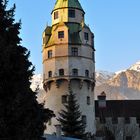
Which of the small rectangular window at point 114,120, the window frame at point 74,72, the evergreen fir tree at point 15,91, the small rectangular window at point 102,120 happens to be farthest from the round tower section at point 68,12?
the evergreen fir tree at point 15,91

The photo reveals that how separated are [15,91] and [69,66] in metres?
49.3

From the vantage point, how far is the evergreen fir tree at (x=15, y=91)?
24.8 metres

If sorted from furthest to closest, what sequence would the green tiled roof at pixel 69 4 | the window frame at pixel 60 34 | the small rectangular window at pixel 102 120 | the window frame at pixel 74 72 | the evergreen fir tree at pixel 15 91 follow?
the small rectangular window at pixel 102 120 < the green tiled roof at pixel 69 4 < the window frame at pixel 60 34 < the window frame at pixel 74 72 < the evergreen fir tree at pixel 15 91

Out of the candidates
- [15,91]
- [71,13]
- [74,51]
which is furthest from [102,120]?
[15,91]

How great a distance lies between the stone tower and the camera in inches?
2943

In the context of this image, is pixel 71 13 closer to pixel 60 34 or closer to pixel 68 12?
pixel 68 12

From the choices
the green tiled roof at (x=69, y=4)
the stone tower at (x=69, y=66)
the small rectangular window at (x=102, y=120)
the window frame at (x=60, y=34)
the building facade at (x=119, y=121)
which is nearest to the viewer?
the stone tower at (x=69, y=66)

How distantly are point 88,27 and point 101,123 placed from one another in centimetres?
1380

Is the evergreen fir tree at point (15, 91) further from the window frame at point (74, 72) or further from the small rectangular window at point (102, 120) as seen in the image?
the small rectangular window at point (102, 120)

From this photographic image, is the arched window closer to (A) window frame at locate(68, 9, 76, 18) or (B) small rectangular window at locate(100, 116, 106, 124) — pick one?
(A) window frame at locate(68, 9, 76, 18)

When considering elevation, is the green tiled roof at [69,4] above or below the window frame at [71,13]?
above

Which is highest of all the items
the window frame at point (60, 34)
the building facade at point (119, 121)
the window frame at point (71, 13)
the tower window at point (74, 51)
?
the window frame at point (71, 13)

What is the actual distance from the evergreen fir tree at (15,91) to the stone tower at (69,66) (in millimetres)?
45763

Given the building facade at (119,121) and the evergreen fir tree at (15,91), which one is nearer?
the evergreen fir tree at (15,91)
